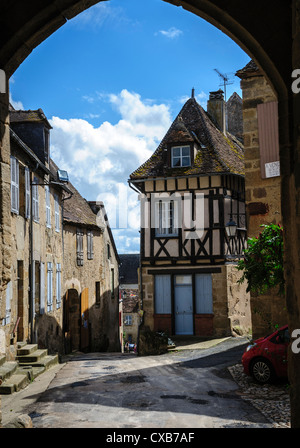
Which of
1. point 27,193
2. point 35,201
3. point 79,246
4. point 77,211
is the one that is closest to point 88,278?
point 79,246

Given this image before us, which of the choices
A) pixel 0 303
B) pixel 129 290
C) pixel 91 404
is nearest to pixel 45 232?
pixel 91 404

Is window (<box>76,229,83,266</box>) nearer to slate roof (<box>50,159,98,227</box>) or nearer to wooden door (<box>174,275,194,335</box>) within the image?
slate roof (<box>50,159,98,227</box>)

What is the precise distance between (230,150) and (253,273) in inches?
487

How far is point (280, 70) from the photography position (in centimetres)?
426

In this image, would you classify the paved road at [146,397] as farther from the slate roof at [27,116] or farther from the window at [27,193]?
the slate roof at [27,116]

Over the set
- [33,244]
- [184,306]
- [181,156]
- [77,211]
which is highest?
[181,156]

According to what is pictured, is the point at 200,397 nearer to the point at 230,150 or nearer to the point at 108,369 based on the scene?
the point at 108,369

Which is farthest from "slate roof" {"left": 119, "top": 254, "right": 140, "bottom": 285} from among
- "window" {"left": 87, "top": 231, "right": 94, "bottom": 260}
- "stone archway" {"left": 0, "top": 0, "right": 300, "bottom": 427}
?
"stone archway" {"left": 0, "top": 0, "right": 300, "bottom": 427}

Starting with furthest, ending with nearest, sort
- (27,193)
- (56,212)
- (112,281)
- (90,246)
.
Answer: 1. (112,281)
2. (90,246)
3. (56,212)
4. (27,193)

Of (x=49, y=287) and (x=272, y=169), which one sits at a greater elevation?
(x=272, y=169)

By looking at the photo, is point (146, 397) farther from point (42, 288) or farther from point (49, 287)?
point (49, 287)

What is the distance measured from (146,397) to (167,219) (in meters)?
9.52

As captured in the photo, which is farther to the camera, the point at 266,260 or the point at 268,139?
the point at 268,139

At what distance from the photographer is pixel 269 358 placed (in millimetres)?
8781
